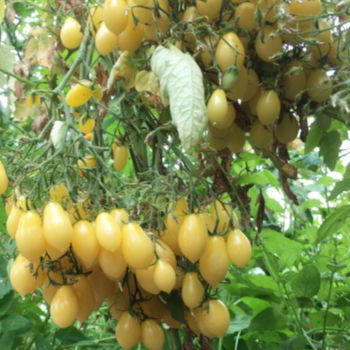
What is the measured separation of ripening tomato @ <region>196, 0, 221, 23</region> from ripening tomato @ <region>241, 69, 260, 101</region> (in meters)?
0.10

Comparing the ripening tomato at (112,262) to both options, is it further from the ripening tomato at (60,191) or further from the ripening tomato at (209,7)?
the ripening tomato at (209,7)

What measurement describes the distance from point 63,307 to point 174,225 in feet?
0.62

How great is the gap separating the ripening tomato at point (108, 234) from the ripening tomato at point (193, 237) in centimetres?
9

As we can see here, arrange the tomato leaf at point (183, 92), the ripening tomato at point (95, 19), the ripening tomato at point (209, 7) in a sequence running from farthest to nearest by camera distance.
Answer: the ripening tomato at point (95, 19) → the ripening tomato at point (209, 7) → the tomato leaf at point (183, 92)

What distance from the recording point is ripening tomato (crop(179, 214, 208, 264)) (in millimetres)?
525

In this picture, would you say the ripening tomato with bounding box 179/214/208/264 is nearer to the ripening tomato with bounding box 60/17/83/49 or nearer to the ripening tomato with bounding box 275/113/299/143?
the ripening tomato with bounding box 275/113/299/143

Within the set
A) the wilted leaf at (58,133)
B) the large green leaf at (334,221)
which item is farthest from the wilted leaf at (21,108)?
the large green leaf at (334,221)

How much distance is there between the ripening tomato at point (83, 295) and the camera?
55cm

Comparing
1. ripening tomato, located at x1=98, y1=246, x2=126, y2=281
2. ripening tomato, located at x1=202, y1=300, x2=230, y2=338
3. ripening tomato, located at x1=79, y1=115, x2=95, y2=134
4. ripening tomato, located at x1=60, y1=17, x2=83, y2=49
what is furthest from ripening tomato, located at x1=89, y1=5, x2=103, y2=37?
ripening tomato, located at x1=202, y1=300, x2=230, y2=338

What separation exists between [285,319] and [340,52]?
556 millimetres

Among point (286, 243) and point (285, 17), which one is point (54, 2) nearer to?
point (285, 17)

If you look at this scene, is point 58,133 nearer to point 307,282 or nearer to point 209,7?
point 209,7

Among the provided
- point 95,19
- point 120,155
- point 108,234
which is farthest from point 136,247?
point 95,19

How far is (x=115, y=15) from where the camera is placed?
55cm
